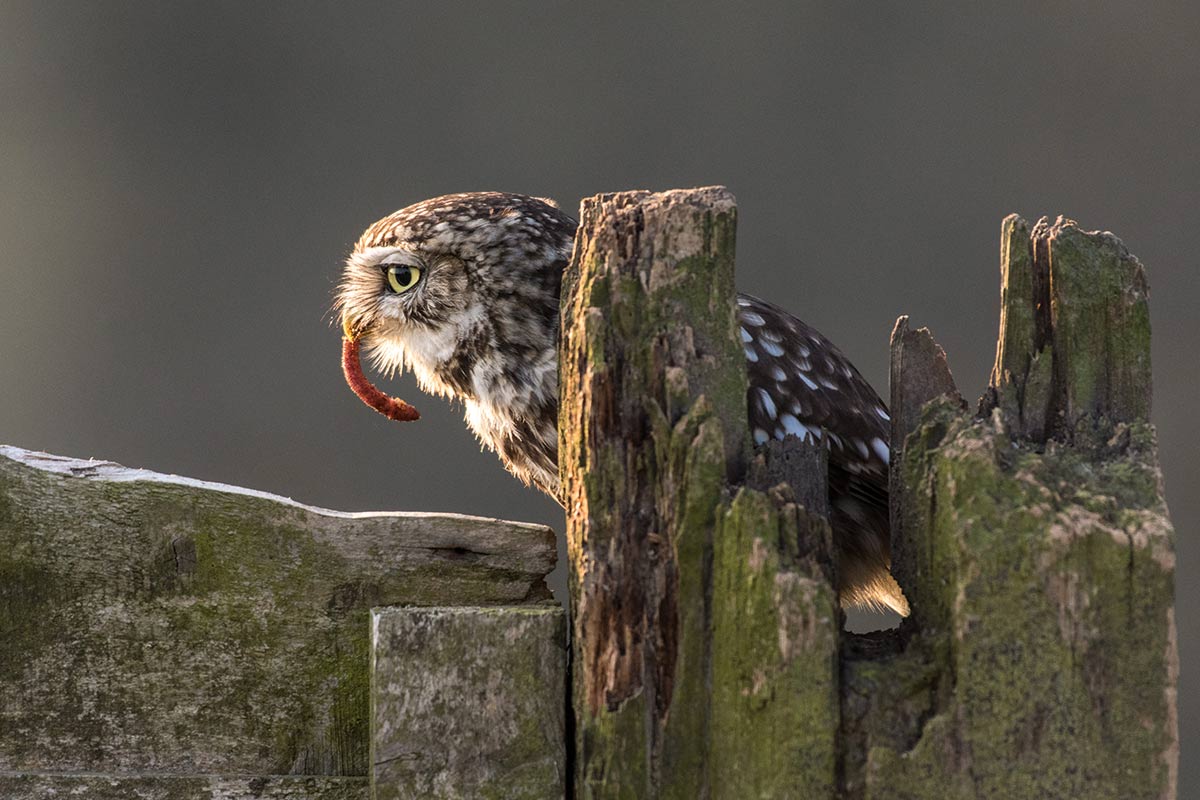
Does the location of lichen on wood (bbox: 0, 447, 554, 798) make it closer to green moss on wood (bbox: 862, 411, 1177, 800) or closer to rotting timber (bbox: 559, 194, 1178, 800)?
rotting timber (bbox: 559, 194, 1178, 800)

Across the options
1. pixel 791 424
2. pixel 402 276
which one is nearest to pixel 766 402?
pixel 791 424

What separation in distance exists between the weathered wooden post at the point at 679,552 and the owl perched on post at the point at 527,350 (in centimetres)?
50

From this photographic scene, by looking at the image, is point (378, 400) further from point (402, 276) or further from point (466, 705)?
point (466, 705)

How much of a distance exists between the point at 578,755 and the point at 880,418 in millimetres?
821

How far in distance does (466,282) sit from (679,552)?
0.74 metres

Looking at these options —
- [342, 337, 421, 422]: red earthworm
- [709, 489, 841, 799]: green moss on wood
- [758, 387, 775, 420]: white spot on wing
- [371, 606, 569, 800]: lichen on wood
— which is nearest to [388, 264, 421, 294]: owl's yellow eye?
[342, 337, 421, 422]: red earthworm

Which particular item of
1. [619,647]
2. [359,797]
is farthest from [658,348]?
[359,797]

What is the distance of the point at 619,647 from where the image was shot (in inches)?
39.6

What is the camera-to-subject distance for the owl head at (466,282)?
1.61 metres

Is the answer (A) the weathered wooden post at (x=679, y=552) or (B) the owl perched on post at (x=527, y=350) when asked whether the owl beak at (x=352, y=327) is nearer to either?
(B) the owl perched on post at (x=527, y=350)

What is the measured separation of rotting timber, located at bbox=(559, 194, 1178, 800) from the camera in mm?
928

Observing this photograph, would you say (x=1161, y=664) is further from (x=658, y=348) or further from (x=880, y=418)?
(x=880, y=418)

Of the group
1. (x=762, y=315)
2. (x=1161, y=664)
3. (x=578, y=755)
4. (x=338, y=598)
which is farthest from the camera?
(x=762, y=315)

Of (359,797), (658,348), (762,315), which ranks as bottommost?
(359,797)
